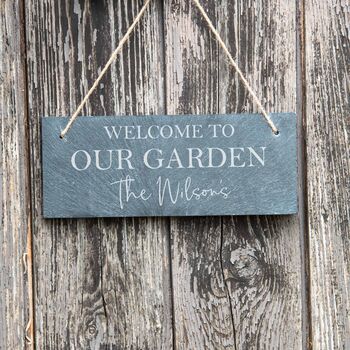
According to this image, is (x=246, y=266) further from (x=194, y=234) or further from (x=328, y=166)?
(x=328, y=166)

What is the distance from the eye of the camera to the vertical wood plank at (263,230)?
0.93 metres

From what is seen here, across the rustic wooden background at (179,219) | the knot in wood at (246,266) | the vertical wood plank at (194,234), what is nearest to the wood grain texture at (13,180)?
the rustic wooden background at (179,219)

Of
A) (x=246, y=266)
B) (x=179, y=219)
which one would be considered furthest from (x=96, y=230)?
(x=246, y=266)

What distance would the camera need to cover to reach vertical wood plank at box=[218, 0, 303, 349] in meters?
0.93

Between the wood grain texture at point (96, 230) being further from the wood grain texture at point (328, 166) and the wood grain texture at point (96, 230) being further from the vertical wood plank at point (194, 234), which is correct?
the wood grain texture at point (328, 166)

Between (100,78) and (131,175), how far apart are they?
0.55 feet

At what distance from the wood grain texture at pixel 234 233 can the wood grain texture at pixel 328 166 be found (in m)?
0.03

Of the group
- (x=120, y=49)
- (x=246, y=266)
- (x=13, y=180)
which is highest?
(x=120, y=49)

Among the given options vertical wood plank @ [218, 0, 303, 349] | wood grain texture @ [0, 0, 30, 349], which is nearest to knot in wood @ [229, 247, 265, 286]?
vertical wood plank @ [218, 0, 303, 349]

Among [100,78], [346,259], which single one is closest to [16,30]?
[100,78]

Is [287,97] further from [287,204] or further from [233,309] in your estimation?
[233,309]

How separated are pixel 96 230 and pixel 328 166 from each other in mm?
400

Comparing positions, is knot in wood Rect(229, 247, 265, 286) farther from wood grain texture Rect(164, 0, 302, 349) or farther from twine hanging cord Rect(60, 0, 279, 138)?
twine hanging cord Rect(60, 0, 279, 138)

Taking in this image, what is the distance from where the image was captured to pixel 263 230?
0.94 meters
